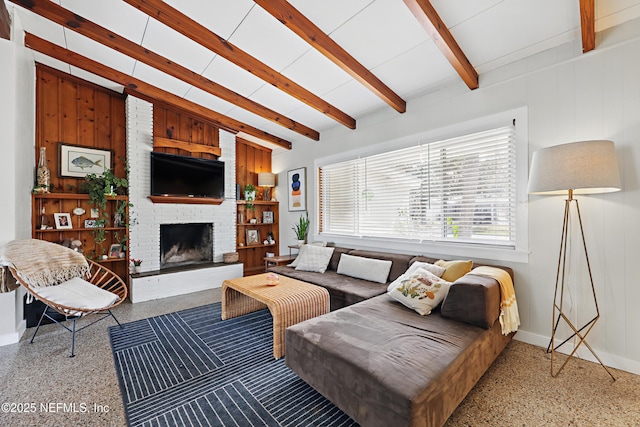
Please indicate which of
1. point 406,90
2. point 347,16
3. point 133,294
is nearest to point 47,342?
point 133,294

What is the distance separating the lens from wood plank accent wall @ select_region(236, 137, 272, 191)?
5.48 m

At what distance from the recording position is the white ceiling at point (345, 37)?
2.18 metres

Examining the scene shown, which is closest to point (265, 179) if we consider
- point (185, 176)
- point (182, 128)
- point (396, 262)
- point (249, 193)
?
point (249, 193)

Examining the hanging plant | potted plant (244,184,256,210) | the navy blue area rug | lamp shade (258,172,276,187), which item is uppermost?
lamp shade (258,172,276,187)

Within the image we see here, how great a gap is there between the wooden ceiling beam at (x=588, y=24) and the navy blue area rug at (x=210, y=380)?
3.12m

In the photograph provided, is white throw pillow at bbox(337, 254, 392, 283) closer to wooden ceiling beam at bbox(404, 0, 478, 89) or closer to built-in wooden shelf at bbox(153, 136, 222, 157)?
wooden ceiling beam at bbox(404, 0, 478, 89)

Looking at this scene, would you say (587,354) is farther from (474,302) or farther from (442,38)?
(442,38)

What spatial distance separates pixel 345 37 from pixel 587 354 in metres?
3.38

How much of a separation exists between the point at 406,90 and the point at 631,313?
2.82 meters

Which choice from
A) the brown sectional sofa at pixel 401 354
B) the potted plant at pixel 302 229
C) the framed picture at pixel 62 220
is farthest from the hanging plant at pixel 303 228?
the framed picture at pixel 62 220

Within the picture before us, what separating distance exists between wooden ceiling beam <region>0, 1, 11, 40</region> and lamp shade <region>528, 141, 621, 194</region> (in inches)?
179

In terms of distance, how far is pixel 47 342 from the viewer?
265 centimetres

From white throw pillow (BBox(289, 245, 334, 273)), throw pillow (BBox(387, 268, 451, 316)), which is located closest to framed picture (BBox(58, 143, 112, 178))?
white throw pillow (BBox(289, 245, 334, 273))

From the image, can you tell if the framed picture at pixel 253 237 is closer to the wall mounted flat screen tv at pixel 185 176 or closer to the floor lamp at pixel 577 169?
the wall mounted flat screen tv at pixel 185 176
